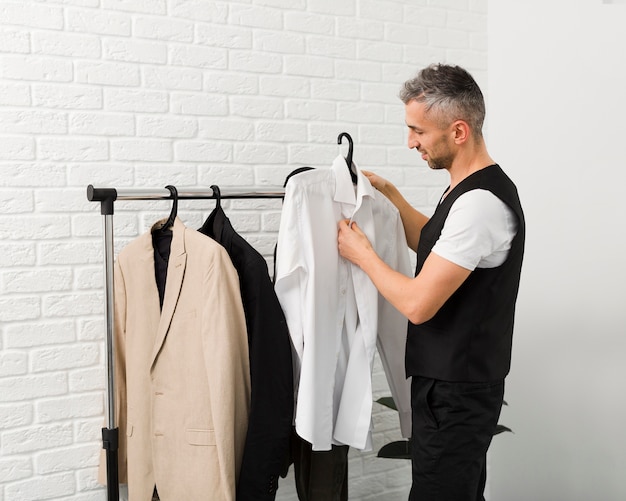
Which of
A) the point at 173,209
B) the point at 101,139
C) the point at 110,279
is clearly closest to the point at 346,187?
the point at 173,209

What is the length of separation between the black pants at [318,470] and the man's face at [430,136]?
3.15ft

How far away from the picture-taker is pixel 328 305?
85.7 inches

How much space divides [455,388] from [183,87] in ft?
4.52

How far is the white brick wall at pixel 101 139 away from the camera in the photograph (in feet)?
7.53

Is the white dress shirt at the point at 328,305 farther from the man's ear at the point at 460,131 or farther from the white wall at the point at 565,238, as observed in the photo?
the white wall at the point at 565,238

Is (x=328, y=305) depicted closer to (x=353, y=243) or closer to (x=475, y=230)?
(x=353, y=243)

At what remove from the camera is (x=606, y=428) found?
9.30 feet

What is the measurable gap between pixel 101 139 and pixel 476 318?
1342 mm

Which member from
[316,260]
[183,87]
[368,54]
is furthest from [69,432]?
[368,54]

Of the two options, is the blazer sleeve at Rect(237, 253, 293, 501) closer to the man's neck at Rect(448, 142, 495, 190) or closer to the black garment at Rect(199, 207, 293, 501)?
the black garment at Rect(199, 207, 293, 501)

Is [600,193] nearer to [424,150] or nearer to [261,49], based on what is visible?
[424,150]

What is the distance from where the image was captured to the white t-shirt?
188 cm

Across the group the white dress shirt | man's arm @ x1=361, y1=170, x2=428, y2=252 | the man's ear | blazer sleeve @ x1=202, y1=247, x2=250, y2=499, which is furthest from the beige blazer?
the man's ear

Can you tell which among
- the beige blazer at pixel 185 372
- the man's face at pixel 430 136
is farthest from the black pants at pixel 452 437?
the man's face at pixel 430 136
